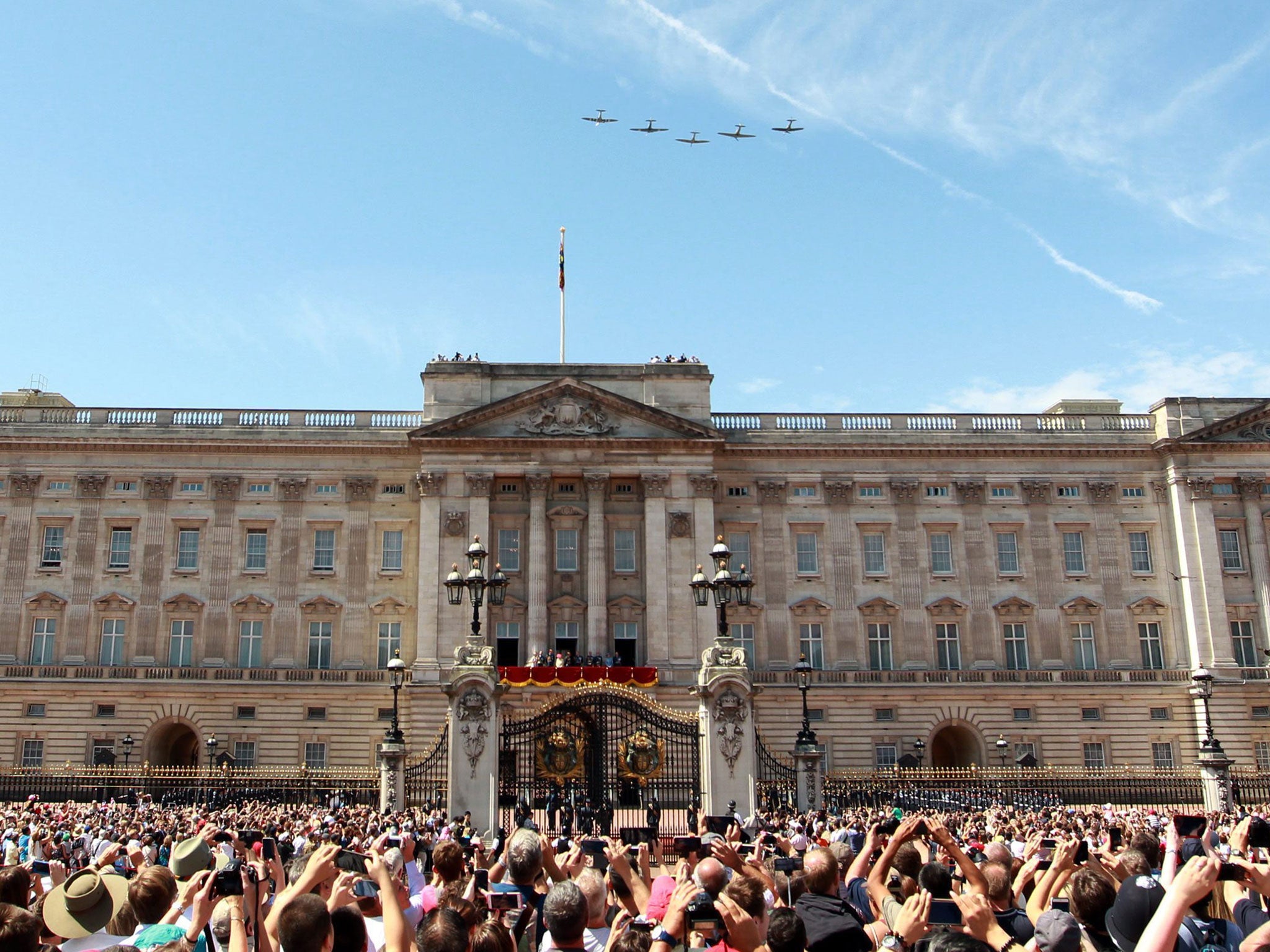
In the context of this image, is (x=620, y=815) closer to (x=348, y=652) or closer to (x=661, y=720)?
(x=661, y=720)

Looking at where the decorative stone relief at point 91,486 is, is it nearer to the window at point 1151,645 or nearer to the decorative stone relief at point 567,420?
the decorative stone relief at point 567,420

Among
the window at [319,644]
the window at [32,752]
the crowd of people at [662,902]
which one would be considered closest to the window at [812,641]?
the window at [319,644]

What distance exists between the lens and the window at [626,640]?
53.4 m

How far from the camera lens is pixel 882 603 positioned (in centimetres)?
5519

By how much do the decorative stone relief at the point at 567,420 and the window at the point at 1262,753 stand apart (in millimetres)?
32295

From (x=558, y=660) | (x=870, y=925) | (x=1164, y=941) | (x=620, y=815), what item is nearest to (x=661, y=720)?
(x=620, y=815)

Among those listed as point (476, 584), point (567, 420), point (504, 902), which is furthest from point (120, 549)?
point (504, 902)

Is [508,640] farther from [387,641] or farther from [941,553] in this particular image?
[941,553]

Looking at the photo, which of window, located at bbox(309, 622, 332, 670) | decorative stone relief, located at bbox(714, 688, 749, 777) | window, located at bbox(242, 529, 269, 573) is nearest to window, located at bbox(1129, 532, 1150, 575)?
decorative stone relief, located at bbox(714, 688, 749, 777)

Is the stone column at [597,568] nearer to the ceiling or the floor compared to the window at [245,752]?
nearer to the ceiling

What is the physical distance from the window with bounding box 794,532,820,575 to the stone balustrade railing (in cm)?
529

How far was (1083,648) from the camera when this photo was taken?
55375 millimetres

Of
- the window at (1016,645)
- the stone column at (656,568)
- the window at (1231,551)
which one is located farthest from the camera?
the window at (1231,551)

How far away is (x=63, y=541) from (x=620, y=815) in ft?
111
